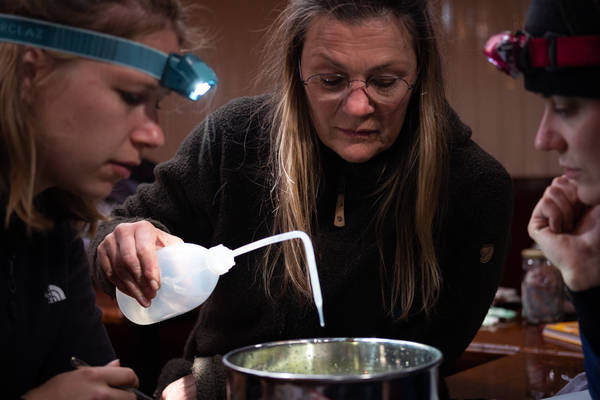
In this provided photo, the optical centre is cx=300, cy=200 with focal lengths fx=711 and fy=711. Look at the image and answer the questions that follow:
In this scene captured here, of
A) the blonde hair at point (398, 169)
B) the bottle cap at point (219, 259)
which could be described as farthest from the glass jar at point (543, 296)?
the bottle cap at point (219, 259)

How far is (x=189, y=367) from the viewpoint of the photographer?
1707mm

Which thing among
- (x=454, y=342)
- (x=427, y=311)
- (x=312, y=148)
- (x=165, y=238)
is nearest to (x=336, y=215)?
(x=312, y=148)

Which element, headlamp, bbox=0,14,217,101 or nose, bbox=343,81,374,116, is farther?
nose, bbox=343,81,374,116

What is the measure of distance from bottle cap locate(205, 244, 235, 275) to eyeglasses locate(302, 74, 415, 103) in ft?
1.85

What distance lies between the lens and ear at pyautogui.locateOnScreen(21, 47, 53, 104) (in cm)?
106

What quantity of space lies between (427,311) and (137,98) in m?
0.88

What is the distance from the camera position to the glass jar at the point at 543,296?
252 cm

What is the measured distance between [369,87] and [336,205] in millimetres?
335

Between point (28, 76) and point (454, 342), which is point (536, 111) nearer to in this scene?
point (454, 342)

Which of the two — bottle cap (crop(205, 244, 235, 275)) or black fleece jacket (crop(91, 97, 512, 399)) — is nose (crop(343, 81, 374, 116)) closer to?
black fleece jacket (crop(91, 97, 512, 399))

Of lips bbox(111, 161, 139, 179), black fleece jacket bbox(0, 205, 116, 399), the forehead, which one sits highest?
the forehead

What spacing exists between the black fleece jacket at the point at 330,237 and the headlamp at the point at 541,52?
0.56m

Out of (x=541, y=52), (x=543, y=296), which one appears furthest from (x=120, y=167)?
(x=543, y=296)

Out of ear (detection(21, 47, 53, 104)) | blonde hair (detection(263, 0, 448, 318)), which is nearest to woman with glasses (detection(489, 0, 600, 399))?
blonde hair (detection(263, 0, 448, 318))
